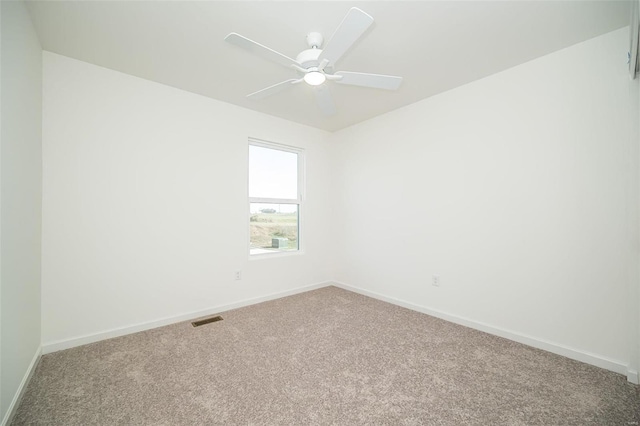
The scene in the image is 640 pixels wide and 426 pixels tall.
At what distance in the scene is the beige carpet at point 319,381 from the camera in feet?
4.96

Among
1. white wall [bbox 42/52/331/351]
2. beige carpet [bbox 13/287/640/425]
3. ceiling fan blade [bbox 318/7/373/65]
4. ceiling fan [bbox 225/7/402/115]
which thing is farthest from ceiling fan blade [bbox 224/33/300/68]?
beige carpet [bbox 13/287/640/425]

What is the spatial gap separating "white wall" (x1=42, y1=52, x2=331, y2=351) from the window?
7.9 inches

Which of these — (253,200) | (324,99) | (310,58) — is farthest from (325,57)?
(253,200)

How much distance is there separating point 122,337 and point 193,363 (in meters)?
0.94

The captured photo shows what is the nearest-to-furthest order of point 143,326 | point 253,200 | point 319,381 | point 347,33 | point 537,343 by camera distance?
point 347,33 < point 319,381 < point 537,343 < point 143,326 < point 253,200

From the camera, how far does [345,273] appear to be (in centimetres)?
409

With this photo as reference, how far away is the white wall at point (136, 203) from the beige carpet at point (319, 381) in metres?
0.42

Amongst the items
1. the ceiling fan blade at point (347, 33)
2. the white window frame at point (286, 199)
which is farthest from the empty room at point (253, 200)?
the white window frame at point (286, 199)

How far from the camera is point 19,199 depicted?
1.68 meters

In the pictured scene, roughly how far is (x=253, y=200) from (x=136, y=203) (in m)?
1.29

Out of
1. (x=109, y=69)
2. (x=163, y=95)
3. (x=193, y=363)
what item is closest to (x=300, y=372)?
(x=193, y=363)

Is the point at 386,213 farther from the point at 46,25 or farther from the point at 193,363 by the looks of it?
the point at 46,25

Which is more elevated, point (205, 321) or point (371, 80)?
point (371, 80)

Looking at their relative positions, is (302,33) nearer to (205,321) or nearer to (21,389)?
(205,321)
